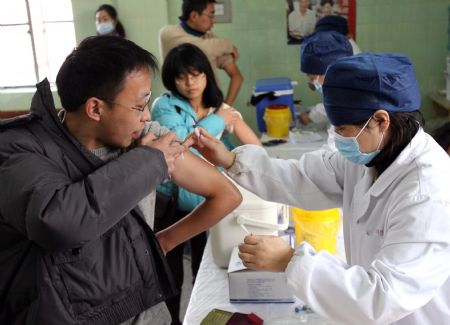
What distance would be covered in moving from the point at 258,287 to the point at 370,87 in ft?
2.34

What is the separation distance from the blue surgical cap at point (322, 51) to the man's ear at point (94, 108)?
5.12ft

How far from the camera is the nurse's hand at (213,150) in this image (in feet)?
4.88

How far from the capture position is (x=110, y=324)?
1.12 metres

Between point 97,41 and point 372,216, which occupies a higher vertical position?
point 97,41

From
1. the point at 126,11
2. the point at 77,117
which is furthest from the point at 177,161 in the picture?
the point at 126,11

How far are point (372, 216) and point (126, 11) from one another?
11.1 feet

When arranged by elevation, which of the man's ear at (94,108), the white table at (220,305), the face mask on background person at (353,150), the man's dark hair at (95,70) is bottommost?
the white table at (220,305)

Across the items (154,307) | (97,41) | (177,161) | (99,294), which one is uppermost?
(97,41)

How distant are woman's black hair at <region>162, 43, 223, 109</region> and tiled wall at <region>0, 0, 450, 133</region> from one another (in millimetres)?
1553

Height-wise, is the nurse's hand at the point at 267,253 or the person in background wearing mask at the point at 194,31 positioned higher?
the person in background wearing mask at the point at 194,31

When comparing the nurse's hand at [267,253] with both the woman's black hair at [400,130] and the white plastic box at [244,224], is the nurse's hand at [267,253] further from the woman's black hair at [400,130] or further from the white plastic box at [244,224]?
the white plastic box at [244,224]

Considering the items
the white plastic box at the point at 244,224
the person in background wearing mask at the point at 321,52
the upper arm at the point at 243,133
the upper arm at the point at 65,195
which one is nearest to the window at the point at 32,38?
the upper arm at the point at 243,133

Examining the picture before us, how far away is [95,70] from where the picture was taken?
109 cm

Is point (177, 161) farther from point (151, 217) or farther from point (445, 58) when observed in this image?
point (445, 58)
